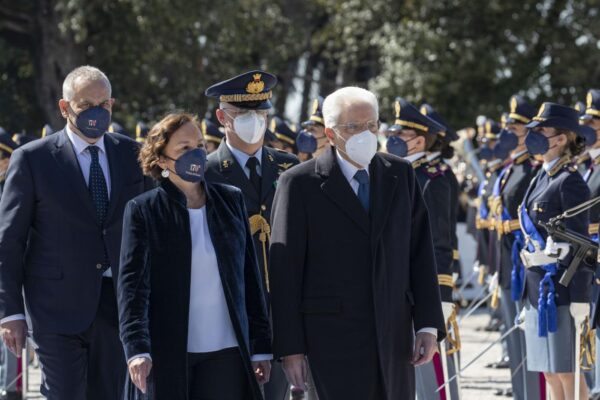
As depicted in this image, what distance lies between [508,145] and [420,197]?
457cm

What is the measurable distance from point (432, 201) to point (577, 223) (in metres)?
1.17

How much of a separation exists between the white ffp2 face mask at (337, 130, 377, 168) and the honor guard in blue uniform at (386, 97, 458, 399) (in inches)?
99.0

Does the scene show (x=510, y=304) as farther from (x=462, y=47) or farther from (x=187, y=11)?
(x=462, y=47)

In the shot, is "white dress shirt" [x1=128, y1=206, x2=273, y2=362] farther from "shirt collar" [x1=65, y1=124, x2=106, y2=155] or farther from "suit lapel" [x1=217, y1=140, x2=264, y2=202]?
"suit lapel" [x1=217, y1=140, x2=264, y2=202]

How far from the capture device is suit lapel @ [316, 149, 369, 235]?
5773 millimetres

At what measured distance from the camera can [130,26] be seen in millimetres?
21359

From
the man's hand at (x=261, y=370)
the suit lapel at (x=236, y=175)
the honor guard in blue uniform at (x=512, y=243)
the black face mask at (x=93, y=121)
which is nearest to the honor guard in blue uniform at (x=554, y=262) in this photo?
the honor guard in blue uniform at (x=512, y=243)

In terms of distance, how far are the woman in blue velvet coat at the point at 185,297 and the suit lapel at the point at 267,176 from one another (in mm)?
1431

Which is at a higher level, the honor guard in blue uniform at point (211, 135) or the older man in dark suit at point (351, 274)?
the honor guard in blue uniform at point (211, 135)

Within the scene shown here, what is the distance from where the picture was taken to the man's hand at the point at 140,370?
545 centimetres

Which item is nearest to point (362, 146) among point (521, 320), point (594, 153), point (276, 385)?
point (276, 385)

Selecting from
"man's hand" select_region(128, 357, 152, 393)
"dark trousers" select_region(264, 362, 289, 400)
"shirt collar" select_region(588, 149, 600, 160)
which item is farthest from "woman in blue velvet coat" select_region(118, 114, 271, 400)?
"shirt collar" select_region(588, 149, 600, 160)

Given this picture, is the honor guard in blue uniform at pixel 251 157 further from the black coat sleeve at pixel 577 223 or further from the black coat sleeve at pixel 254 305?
the black coat sleeve at pixel 577 223

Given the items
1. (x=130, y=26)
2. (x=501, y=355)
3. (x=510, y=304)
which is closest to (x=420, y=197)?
(x=510, y=304)
